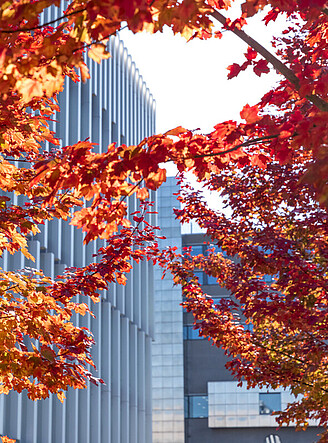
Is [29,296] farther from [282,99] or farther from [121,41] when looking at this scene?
[121,41]

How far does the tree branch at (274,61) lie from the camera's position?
15.0ft

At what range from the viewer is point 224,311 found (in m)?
11.1

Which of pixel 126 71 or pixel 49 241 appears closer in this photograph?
pixel 49 241

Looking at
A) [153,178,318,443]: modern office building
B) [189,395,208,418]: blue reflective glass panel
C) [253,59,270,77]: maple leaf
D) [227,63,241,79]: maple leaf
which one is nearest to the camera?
[253,59,270,77]: maple leaf

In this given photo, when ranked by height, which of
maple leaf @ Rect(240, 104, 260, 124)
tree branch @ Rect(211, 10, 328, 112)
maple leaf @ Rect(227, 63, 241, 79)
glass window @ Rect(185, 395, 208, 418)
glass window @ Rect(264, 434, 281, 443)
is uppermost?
maple leaf @ Rect(227, 63, 241, 79)

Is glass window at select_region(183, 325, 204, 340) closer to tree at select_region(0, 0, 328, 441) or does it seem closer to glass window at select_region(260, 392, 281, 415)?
glass window at select_region(260, 392, 281, 415)

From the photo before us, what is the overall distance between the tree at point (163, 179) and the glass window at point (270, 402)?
120 ft

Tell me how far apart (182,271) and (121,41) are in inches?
931

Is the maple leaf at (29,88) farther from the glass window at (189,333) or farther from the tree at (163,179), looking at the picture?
the glass window at (189,333)

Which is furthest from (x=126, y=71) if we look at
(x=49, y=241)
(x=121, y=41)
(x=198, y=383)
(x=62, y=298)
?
(x=62, y=298)

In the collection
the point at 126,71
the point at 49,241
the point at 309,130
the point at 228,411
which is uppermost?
the point at 126,71

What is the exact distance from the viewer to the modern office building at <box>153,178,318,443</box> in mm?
47500

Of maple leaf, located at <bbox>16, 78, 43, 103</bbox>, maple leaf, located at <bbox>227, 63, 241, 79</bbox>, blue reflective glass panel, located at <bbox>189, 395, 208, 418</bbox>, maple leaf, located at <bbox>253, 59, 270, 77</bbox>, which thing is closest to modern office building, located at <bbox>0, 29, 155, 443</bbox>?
blue reflective glass panel, located at <bbox>189, 395, 208, 418</bbox>

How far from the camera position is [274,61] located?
4.57 metres
